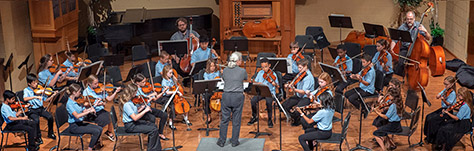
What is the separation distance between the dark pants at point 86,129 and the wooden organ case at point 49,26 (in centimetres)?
362

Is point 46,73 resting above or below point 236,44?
below

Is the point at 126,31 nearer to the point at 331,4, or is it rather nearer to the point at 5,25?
the point at 5,25

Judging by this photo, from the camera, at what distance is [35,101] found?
834 cm

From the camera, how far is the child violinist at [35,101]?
8.16m

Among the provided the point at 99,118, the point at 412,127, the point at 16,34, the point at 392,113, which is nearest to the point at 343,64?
the point at 392,113

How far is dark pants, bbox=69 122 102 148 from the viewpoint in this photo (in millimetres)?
7574

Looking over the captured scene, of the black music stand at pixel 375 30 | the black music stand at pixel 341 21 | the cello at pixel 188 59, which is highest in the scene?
the black music stand at pixel 341 21

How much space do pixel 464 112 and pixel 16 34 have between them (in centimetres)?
726

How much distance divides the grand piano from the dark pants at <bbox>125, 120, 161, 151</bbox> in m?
5.07

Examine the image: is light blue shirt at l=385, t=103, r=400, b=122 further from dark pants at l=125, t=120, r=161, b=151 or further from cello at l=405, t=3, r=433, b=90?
dark pants at l=125, t=120, r=161, b=151

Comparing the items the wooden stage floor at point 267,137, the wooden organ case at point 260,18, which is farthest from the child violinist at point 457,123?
the wooden organ case at point 260,18

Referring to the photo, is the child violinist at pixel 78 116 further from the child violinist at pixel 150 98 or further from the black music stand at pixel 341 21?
the black music stand at pixel 341 21

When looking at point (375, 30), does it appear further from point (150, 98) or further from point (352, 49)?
point (150, 98)

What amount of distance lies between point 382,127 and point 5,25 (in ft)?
20.7
